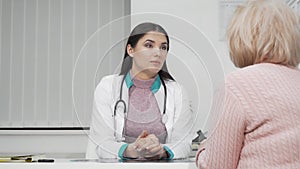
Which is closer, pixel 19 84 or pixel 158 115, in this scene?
pixel 158 115

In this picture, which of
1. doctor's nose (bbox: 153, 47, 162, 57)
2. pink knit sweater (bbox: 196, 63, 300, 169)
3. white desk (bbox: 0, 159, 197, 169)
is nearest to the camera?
pink knit sweater (bbox: 196, 63, 300, 169)

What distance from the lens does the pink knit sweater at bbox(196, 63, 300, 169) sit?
3.36 feet

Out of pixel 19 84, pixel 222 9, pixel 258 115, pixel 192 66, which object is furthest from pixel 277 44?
pixel 19 84

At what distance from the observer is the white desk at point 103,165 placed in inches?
52.5

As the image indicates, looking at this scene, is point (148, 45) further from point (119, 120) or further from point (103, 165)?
point (103, 165)

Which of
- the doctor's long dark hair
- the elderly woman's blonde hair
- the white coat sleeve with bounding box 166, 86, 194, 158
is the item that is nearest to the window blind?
the doctor's long dark hair

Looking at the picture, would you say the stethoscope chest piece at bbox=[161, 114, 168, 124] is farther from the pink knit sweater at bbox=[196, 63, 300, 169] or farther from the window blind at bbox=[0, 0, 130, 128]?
the window blind at bbox=[0, 0, 130, 128]

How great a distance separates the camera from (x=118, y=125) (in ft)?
4.65

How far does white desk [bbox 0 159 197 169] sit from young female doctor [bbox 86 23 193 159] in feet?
0.15

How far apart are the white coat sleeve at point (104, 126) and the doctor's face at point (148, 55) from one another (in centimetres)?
10

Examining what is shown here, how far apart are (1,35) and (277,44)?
8.07 ft

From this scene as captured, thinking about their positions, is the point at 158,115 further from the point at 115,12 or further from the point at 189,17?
the point at 115,12

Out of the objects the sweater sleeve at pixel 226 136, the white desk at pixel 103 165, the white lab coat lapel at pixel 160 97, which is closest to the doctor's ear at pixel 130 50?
the white lab coat lapel at pixel 160 97

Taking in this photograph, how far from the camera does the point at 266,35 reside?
108cm
